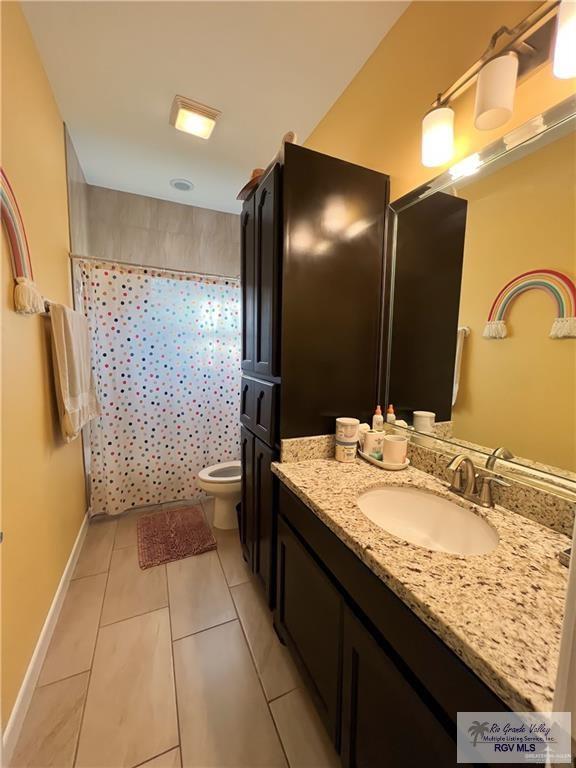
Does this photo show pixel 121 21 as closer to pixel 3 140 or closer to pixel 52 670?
pixel 3 140

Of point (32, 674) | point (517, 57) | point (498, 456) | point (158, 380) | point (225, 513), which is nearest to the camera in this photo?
point (517, 57)

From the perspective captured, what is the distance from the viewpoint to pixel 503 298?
975 mm

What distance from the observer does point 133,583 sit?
172 centimetres

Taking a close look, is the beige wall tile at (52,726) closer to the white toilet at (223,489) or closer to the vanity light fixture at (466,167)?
the white toilet at (223,489)

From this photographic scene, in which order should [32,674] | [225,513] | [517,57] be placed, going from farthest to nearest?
[225,513] → [32,674] → [517,57]

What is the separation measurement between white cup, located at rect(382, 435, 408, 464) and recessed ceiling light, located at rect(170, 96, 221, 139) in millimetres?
2041

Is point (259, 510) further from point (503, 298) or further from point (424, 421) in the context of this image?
point (503, 298)

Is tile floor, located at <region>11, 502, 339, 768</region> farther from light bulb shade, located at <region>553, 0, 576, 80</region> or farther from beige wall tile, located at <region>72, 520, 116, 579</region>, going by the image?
light bulb shade, located at <region>553, 0, 576, 80</region>

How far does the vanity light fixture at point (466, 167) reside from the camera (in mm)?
1019

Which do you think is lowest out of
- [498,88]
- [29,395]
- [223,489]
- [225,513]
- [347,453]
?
[225,513]

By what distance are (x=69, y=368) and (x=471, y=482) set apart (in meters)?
1.90

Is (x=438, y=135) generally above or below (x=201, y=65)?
below

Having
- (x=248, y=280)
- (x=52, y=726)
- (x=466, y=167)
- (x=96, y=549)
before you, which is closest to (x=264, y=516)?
(x=52, y=726)

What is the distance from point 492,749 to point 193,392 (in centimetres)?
246
